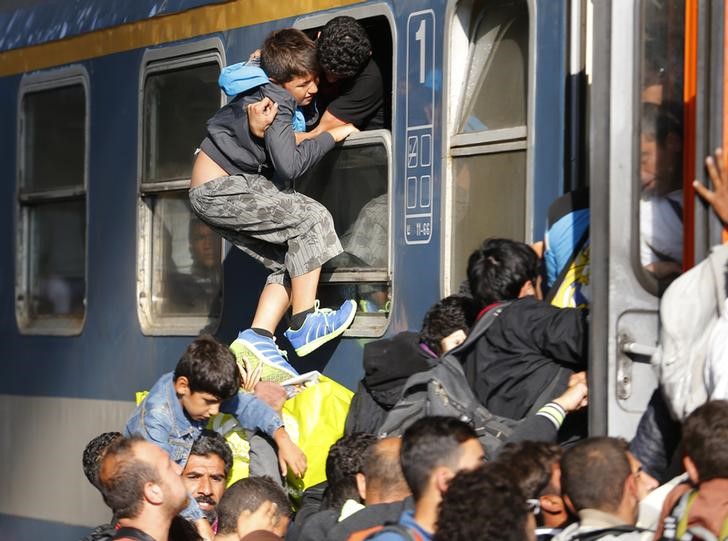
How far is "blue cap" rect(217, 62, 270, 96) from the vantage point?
532 cm

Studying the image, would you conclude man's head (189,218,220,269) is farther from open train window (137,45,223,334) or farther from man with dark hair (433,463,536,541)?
man with dark hair (433,463,536,541)

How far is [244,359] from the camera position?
543 centimetres

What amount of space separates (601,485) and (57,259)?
4.00m

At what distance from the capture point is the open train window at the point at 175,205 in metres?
6.07

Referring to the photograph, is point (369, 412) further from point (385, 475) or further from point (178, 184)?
point (178, 184)

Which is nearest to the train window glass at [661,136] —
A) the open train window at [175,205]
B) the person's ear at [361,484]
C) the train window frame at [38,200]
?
the person's ear at [361,484]

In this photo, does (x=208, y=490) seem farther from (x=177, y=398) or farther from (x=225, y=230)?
(x=225, y=230)

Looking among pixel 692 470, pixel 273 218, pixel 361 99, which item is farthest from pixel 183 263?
pixel 692 470

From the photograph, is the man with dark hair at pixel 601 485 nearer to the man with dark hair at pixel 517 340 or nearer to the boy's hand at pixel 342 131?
the man with dark hair at pixel 517 340

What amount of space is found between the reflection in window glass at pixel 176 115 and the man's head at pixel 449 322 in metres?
1.77

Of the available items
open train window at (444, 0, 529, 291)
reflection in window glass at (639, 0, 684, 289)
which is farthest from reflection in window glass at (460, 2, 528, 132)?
reflection in window glass at (639, 0, 684, 289)

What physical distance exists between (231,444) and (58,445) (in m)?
1.42

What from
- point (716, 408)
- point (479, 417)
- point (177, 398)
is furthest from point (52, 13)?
point (716, 408)

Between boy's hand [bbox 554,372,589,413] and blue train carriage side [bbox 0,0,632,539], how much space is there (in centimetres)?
60
